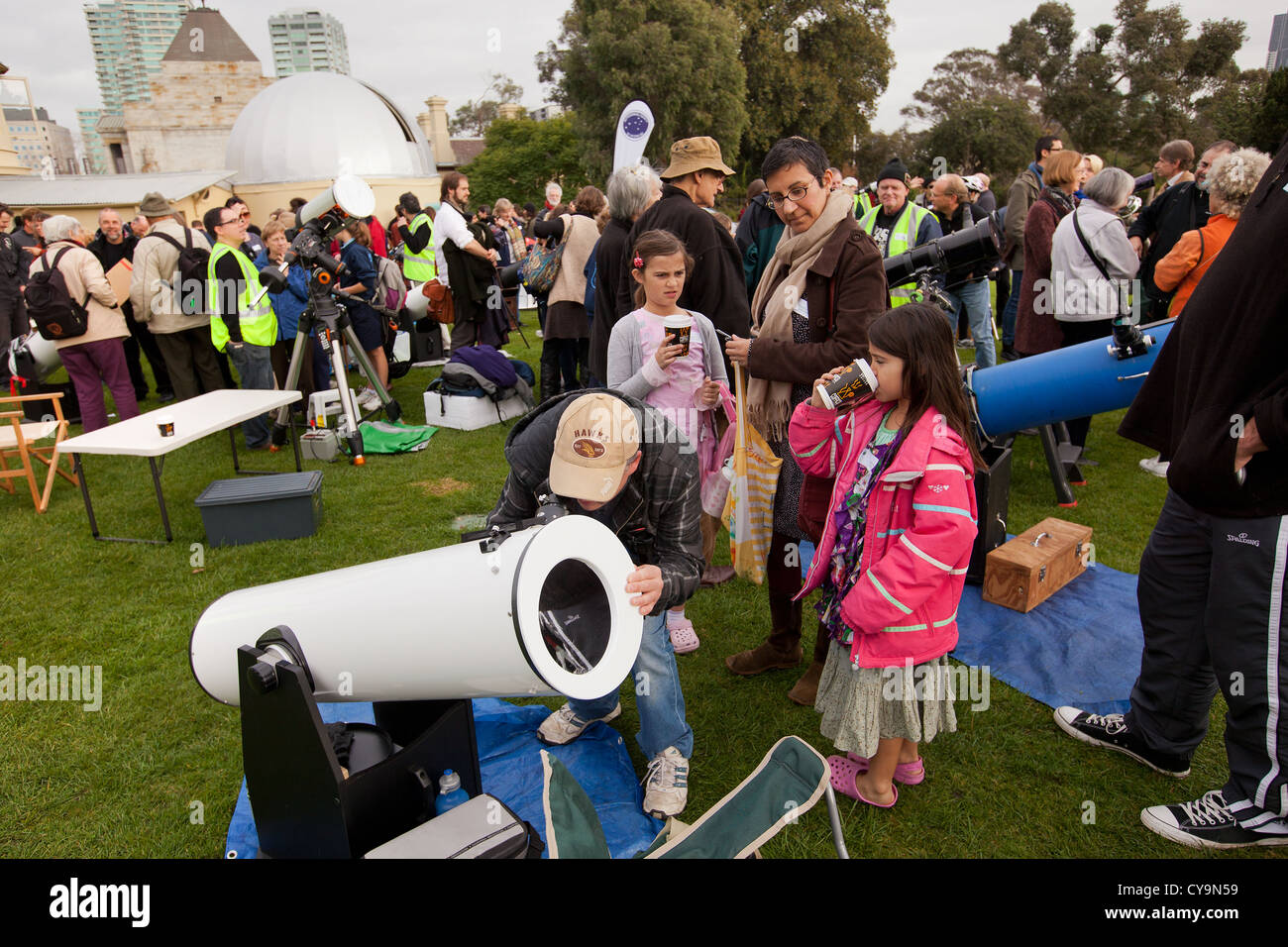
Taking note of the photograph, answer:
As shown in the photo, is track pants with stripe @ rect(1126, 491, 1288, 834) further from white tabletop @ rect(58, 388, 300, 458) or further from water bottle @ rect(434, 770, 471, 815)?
white tabletop @ rect(58, 388, 300, 458)

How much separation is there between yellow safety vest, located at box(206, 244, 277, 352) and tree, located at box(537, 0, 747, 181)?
27037 millimetres

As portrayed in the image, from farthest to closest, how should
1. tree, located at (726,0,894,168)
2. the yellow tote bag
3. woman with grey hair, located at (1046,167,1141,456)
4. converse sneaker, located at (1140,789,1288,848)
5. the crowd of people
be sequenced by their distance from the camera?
tree, located at (726,0,894,168), woman with grey hair, located at (1046,167,1141,456), the yellow tote bag, converse sneaker, located at (1140,789,1288,848), the crowd of people

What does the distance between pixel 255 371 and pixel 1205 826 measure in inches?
289

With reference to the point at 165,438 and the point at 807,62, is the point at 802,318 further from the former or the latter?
the point at 807,62

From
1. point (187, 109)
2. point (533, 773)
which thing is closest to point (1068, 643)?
point (533, 773)

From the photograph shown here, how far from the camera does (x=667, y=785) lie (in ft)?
8.86

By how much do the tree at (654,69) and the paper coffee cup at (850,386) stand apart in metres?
31.2

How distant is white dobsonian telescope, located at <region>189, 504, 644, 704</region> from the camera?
1671 millimetres

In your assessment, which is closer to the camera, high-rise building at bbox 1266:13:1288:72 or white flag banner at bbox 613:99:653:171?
high-rise building at bbox 1266:13:1288:72

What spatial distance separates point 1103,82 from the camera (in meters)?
36.5

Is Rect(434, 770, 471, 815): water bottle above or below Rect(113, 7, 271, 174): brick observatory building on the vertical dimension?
below

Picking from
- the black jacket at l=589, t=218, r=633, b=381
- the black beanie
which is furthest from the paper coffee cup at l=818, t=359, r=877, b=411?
the black beanie
